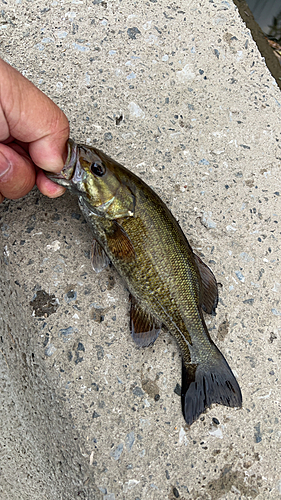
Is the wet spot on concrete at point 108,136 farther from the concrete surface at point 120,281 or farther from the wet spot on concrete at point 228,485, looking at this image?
the wet spot on concrete at point 228,485

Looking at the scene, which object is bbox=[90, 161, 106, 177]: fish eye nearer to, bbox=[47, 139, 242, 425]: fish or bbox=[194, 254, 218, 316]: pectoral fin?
bbox=[47, 139, 242, 425]: fish

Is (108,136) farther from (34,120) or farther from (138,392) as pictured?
(138,392)

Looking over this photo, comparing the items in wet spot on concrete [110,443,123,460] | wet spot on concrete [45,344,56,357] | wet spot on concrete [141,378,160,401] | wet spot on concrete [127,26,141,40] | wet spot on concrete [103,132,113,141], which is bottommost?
wet spot on concrete [110,443,123,460]

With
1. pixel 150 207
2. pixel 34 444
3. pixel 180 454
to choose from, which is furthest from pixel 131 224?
pixel 34 444

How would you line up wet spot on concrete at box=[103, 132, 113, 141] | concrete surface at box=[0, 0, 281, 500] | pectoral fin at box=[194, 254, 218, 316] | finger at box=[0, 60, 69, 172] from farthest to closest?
wet spot on concrete at box=[103, 132, 113, 141] < pectoral fin at box=[194, 254, 218, 316] < concrete surface at box=[0, 0, 281, 500] < finger at box=[0, 60, 69, 172]

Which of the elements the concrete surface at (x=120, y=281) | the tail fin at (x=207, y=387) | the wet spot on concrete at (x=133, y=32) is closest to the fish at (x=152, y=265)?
the tail fin at (x=207, y=387)

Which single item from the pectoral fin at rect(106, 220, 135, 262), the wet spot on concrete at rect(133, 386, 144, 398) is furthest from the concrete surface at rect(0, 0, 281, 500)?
the pectoral fin at rect(106, 220, 135, 262)
